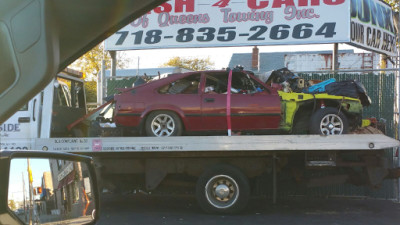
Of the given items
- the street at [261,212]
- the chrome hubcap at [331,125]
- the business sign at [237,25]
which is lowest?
the street at [261,212]

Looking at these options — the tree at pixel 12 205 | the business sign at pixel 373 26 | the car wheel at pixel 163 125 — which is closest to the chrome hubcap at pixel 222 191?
the car wheel at pixel 163 125

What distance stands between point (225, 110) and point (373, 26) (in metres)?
5.59

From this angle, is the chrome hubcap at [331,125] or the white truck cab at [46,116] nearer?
the chrome hubcap at [331,125]

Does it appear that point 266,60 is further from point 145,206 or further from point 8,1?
point 8,1

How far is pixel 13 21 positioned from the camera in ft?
5.35

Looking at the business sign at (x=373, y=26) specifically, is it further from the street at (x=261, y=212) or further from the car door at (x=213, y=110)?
the car door at (x=213, y=110)

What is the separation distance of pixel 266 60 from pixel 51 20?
33.6 metres

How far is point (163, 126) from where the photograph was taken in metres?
7.89

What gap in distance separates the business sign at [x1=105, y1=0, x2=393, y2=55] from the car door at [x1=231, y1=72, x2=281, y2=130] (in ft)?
10.9

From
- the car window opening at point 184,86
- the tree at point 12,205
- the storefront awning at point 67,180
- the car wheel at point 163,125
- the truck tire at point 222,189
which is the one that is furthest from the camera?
the car window opening at point 184,86

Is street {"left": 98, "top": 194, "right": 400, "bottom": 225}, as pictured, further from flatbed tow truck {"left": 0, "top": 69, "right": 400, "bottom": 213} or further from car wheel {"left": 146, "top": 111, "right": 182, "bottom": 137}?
car wheel {"left": 146, "top": 111, "right": 182, "bottom": 137}

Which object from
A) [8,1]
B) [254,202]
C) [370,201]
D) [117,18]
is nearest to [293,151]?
[254,202]

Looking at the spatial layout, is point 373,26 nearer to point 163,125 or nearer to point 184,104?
point 184,104

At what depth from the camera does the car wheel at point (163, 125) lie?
309 inches
